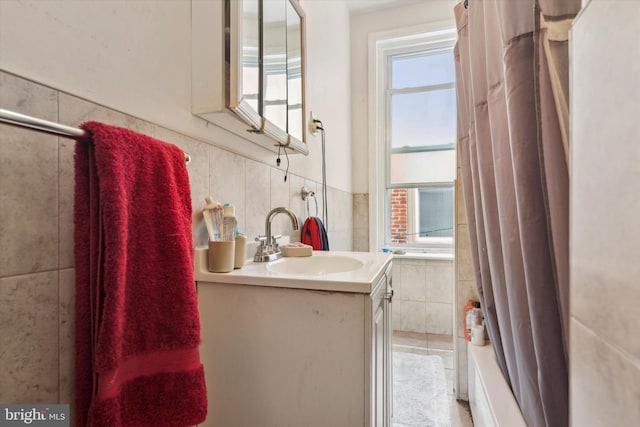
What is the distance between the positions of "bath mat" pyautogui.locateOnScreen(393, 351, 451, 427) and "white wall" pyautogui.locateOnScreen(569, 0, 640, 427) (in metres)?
1.48

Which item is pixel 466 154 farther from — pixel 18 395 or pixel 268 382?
pixel 18 395

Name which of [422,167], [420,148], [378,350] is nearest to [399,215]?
[422,167]

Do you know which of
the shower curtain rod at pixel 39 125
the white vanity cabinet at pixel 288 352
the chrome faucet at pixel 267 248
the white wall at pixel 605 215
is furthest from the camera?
the chrome faucet at pixel 267 248

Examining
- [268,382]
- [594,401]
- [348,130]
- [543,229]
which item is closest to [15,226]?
[268,382]

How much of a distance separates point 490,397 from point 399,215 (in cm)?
214

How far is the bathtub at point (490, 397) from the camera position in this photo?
0.89m

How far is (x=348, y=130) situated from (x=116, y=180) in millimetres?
2566

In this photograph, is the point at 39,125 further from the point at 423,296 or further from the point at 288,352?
the point at 423,296

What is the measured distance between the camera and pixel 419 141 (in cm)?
298

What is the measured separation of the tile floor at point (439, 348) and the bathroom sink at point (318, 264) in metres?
1.03

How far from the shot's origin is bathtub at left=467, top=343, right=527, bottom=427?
888 mm

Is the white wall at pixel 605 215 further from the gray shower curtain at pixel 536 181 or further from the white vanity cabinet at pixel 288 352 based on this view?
the white vanity cabinet at pixel 288 352

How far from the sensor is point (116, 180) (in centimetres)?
51

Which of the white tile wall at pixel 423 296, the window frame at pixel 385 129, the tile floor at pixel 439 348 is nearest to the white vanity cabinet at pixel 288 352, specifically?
the tile floor at pixel 439 348
